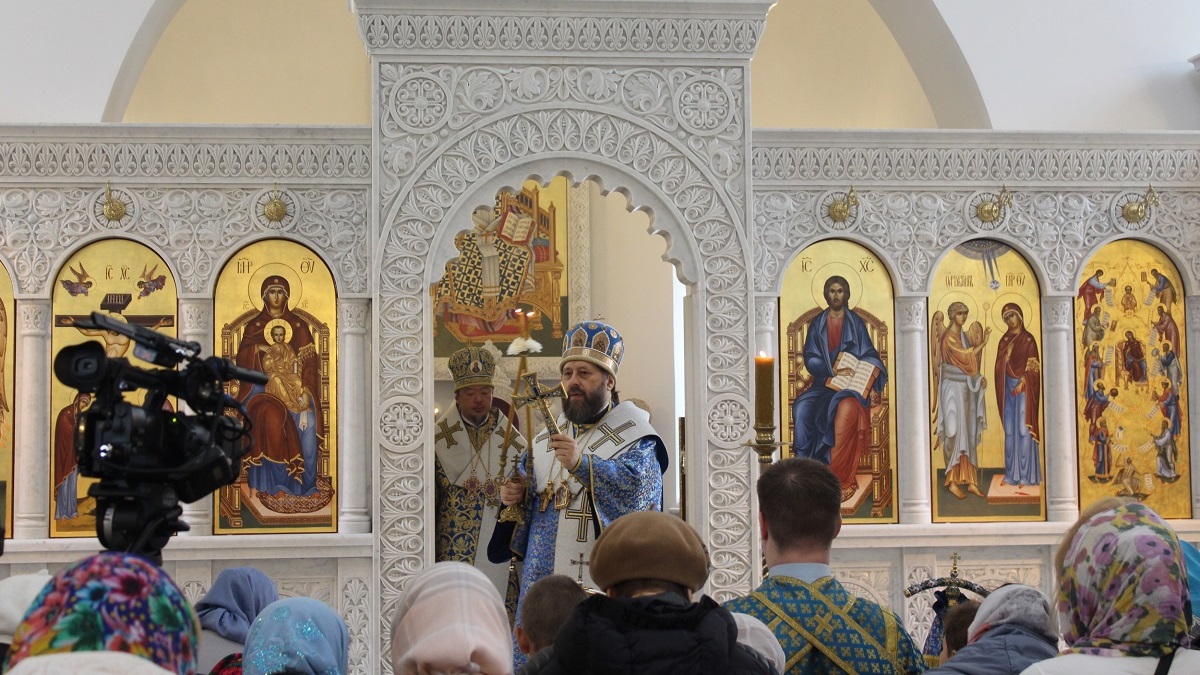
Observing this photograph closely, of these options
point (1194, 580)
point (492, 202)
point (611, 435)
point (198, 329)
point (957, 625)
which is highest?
point (492, 202)

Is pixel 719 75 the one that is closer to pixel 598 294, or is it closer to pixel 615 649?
pixel 598 294

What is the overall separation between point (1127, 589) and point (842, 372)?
5959 millimetres

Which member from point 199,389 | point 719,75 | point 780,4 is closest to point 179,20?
point 780,4

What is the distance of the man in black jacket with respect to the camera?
2697 mm

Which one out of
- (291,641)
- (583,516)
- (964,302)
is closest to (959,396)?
(964,302)

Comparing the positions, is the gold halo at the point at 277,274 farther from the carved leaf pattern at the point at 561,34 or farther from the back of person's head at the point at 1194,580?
the back of person's head at the point at 1194,580

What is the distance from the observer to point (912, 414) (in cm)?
887

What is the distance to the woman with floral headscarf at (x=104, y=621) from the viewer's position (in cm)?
204

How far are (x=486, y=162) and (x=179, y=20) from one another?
6.24 metres

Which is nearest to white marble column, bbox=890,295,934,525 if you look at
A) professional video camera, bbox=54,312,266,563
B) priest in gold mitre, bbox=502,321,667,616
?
priest in gold mitre, bbox=502,321,667,616

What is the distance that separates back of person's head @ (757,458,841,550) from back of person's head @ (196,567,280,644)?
190 cm

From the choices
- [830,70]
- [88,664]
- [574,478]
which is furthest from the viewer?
[830,70]

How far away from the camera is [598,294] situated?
13.1m

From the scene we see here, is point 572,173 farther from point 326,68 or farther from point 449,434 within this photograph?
point 326,68
